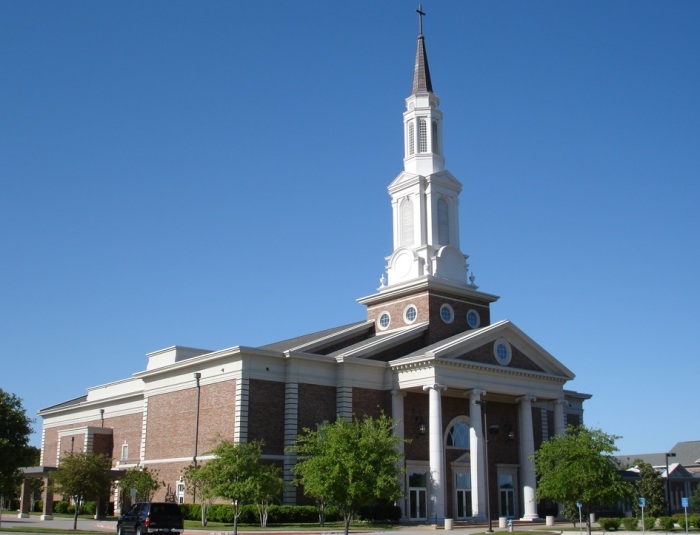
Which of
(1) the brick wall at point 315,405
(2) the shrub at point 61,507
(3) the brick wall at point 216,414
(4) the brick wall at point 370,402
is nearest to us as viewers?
(3) the brick wall at point 216,414

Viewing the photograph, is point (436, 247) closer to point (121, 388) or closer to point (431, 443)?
point (431, 443)

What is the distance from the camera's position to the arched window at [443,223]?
2267 inches

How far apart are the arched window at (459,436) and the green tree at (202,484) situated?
15.3m

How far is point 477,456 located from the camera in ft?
162

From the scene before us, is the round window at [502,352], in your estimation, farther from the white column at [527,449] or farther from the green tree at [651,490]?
the green tree at [651,490]

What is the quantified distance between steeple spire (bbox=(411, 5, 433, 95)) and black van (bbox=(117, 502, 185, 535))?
35.6 m

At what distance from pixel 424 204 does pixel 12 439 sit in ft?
97.4

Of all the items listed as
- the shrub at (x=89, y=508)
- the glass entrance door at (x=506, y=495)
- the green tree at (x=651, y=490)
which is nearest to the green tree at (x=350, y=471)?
the glass entrance door at (x=506, y=495)

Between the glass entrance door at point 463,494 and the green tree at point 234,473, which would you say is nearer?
the green tree at point 234,473

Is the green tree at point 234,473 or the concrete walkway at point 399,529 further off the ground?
the green tree at point 234,473

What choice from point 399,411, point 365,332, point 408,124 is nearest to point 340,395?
point 399,411

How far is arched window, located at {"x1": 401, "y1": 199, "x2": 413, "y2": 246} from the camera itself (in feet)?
190

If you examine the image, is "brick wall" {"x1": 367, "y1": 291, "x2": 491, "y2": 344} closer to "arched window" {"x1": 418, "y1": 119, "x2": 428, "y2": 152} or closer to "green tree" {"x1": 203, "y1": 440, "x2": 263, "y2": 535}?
"arched window" {"x1": 418, "y1": 119, "x2": 428, "y2": 152}

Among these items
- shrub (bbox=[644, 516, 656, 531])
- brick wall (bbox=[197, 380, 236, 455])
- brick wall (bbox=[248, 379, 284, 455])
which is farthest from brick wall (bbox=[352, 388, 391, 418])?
shrub (bbox=[644, 516, 656, 531])
